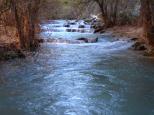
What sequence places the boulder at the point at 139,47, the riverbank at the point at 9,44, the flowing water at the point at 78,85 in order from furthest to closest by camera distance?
the boulder at the point at 139,47
the riverbank at the point at 9,44
the flowing water at the point at 78,85

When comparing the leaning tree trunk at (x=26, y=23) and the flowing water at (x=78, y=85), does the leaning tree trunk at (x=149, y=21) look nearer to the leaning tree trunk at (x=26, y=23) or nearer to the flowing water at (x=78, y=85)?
the flowing water at (x=78, y=85)

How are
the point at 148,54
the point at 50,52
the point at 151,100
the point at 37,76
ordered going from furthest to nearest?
the point at 50,52, the point at 148,54, the point at 37,76, the point at 151,100

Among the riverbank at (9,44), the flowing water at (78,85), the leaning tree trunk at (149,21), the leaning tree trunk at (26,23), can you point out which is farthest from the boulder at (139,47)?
the riverbank at (9,44)

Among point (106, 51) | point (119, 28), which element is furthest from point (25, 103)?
point (119, 28)

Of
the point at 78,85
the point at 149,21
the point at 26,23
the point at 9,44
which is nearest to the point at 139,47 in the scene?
the point at 149,21

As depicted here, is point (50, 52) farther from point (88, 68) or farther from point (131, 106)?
point (131, 106)

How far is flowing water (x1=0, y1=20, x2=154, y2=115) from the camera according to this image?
944 centimetres

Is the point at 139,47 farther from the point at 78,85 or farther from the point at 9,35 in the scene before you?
the point at 78,85

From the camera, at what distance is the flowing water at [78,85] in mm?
9438

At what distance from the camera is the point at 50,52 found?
19.5 m

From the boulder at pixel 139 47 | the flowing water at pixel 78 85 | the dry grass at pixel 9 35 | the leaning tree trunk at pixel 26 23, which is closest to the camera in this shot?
the flowing water at pixel 78 85

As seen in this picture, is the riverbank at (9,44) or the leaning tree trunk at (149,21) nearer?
the riverbank at (9,44)

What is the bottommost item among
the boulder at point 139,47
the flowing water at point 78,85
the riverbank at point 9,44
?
the flowing water at point 78,85

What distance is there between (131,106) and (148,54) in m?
8.25
